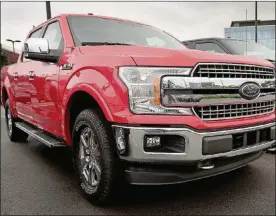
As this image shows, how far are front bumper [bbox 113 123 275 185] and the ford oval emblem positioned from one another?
0.30 m

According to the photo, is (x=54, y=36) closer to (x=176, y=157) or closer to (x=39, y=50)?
(x=39, y=50)

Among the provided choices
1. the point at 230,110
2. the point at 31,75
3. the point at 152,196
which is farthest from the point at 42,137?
the point at 230,110

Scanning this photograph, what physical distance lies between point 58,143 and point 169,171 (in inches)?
57.4

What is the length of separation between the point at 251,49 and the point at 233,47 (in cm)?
57

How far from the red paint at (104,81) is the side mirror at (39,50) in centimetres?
11

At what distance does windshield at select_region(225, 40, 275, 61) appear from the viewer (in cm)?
648

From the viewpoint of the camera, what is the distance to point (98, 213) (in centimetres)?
281

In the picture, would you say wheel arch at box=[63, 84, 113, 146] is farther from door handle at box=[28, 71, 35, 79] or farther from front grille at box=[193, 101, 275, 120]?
door handle at box=[28, 71, 35, 79]

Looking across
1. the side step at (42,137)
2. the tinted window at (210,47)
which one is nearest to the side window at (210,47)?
the tinted window at (210,47)

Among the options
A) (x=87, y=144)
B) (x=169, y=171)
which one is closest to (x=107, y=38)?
(x=87, y=144)

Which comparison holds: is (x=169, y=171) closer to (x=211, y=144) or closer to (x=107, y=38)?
(x=211, y=144)

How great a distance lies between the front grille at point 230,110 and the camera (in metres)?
2.62

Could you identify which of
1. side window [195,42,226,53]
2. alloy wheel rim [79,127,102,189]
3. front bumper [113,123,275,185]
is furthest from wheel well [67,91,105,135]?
side window [195,42,226,53]

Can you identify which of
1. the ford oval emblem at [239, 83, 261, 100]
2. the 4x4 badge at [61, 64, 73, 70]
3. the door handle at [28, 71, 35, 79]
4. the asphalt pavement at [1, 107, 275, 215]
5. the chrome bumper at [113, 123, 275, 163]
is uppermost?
Answer: the 4x4 badge at [61, 64, 73, 70]
